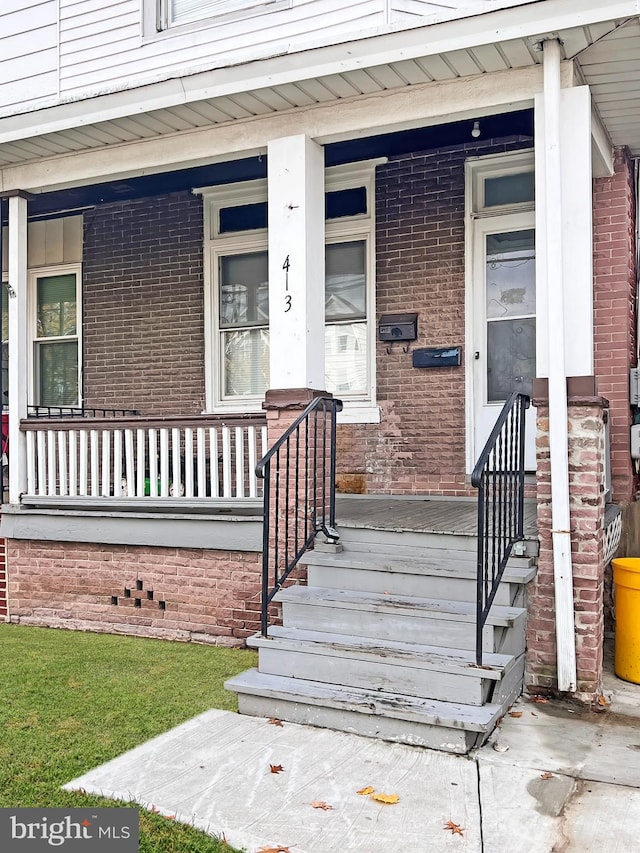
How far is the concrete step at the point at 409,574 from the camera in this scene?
440 cm

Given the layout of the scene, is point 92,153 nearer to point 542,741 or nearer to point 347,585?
point 347,585

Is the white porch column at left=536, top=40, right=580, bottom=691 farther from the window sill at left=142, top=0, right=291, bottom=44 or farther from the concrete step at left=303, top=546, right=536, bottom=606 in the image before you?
the window sill at left=142, top=0, right=291, bottom=44

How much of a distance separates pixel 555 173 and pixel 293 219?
169 cm

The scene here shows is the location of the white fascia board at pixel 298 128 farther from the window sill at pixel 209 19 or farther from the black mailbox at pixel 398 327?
the black mailbox at pixel 398 327

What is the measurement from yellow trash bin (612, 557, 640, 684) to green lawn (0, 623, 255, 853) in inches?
91.8

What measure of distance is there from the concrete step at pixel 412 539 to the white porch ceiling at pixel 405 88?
276cm

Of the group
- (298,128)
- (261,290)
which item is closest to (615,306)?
(298,128)

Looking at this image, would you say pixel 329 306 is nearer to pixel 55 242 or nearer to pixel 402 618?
pixel 55 242

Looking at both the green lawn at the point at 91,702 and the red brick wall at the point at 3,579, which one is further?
the red brick wall at the point at 3,579

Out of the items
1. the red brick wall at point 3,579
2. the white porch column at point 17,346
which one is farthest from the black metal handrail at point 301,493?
the red brick wall at point 3,579

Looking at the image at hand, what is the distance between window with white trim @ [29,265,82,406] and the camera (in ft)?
27.1

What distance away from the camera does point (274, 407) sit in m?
5.35

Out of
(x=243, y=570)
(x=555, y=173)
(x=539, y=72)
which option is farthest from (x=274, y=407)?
(x=539, y=72)
